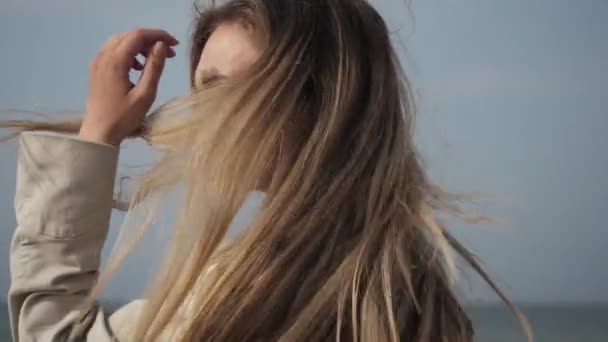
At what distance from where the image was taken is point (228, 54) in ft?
5.37

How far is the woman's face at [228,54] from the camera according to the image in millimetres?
1588

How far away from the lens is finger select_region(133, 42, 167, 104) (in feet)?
4.87

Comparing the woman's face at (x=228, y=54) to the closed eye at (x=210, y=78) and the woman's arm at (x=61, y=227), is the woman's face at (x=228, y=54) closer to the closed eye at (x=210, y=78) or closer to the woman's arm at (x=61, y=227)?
the closed eye at (x=210, y=78)

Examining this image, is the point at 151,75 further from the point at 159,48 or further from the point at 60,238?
the point at 60,238

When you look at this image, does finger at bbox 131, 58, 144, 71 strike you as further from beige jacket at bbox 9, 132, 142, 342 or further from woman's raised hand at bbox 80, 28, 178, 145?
beige jacket at bbox 9, 132, 142, 342

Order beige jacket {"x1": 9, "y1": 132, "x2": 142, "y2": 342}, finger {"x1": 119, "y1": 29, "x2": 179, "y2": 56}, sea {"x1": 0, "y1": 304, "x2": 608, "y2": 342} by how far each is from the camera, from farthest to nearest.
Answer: sea {"x1": 0, "y1": 304, "x2": 608, "y2": 342} < finger {"x1": 119, "y1": 29, "x2": 179, "y2": 56} < beige jacket {"x1": 9, "y1": 132, "x2": 142, "y2": 342}

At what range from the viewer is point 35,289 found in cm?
129

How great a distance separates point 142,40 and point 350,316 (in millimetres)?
612

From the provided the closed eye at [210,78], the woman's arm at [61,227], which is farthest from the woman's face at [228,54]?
the woman's arm at [61,227]

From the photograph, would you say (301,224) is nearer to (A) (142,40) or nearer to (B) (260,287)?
(B) (260,287)

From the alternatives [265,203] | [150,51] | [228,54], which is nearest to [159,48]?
[150,51]

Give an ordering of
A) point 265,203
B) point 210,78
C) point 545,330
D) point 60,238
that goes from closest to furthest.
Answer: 1. point 60,238
2. point 265,203
3. point 210,78
4. point 545,330

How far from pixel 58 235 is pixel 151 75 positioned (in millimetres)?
347

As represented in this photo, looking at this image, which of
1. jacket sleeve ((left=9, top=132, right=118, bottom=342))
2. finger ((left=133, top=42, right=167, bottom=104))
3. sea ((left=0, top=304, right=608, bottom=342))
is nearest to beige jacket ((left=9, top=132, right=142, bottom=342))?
jacket sleeve ((left=9, top=132, right=118, bottom=342))
